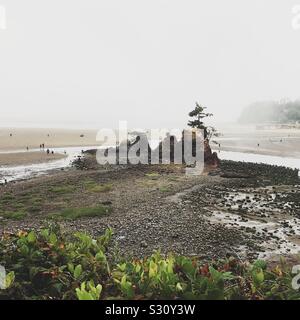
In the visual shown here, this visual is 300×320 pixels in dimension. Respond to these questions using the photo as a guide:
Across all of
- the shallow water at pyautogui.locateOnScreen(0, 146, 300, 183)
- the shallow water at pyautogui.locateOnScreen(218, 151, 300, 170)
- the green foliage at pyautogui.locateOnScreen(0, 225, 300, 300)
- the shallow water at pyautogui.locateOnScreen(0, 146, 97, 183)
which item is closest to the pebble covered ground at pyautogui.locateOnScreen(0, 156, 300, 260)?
the green foliage at pyautogui.locateOnScreen(0, 225, 300, 300)

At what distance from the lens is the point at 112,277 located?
6840 millimetres

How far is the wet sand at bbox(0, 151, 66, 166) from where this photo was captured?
163ft

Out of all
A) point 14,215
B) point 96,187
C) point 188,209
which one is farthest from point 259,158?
point 14,215

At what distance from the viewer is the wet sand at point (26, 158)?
1959 inches

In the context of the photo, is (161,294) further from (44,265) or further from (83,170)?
(83,170)

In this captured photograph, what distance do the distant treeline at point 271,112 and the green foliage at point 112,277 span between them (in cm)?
14460

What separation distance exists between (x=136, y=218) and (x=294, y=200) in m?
13.6

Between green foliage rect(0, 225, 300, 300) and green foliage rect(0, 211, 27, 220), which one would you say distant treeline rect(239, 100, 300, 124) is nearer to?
green foliage rect(0, 211, 27, 220)

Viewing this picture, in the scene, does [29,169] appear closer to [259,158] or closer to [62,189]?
[62,189]

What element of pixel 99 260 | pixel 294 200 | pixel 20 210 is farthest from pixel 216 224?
pixel 99 260

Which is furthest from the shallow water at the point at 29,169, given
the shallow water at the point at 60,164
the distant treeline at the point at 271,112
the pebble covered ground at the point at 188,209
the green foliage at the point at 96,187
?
the distant treeline at the point at 271,112

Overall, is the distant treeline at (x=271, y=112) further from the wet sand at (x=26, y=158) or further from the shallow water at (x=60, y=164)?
the wet sand at (x=26, y=158)
